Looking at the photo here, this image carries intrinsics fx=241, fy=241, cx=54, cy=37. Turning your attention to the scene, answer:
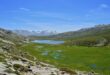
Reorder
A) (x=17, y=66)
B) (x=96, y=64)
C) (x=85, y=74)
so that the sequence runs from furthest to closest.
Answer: (x=96, y=64) → (x=85, y=74) → (x=17, y=66)

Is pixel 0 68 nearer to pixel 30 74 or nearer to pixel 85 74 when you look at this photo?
pixel 30 74

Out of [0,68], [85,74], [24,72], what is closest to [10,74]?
[0,68]

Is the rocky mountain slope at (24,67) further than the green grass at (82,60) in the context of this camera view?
No

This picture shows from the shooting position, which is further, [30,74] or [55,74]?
[55,74]

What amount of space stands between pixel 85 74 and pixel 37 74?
1196 cm

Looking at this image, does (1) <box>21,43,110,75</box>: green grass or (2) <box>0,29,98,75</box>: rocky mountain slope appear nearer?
(2) <box>0,29,98,75</box>: rocky mountain slope

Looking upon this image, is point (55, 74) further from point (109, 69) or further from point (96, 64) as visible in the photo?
point (96, 64)

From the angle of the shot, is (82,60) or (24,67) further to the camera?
(82,60)

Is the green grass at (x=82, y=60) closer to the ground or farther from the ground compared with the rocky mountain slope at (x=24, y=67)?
closer to the ground

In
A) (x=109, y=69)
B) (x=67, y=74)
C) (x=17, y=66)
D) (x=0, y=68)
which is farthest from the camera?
(x=109, y=69)

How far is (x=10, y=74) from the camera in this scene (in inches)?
1116

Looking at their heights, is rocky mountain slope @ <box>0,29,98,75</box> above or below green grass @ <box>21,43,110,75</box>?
above

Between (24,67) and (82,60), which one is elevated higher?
(24,67)

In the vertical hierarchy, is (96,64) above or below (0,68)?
below
